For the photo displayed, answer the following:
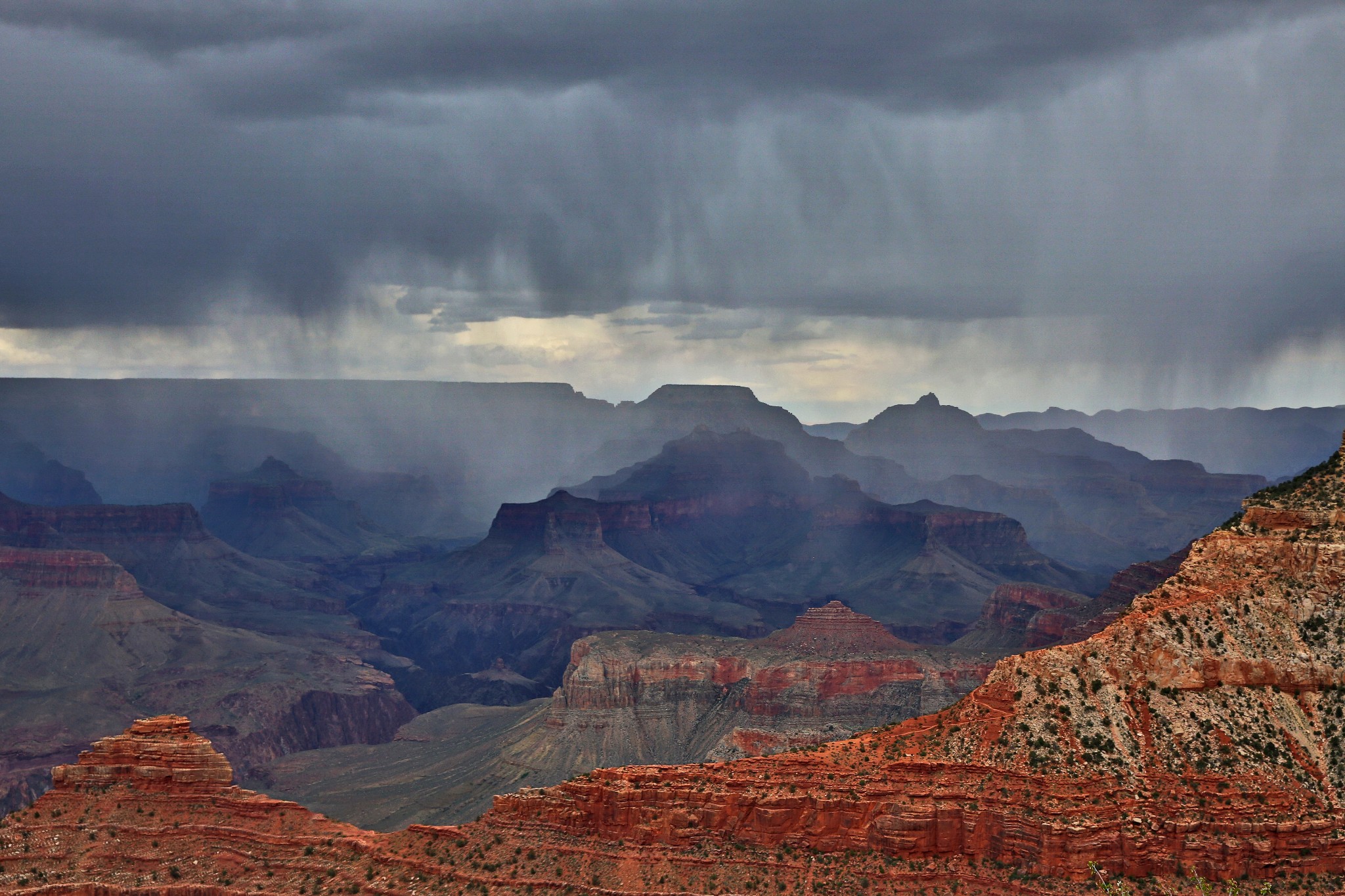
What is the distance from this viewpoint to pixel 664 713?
163 m

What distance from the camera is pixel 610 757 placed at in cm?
15612

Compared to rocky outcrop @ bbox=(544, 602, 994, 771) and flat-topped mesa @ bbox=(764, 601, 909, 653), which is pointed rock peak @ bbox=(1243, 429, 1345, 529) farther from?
flat-topped mesa @ bbox=(764, 601, 909, 653)

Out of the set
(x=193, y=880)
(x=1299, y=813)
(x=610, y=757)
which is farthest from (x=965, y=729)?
(x=610, y=757)

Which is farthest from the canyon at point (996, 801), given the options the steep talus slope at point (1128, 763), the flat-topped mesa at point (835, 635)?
the flat-topped mesa at point (835, 635)

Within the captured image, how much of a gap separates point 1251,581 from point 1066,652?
31.0 ft

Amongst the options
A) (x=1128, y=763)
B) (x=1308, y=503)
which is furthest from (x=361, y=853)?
(x=1308, y=503)

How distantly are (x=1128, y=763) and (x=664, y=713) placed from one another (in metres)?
106

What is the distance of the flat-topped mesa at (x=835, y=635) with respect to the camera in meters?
173

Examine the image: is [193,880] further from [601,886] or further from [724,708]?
[724,708]

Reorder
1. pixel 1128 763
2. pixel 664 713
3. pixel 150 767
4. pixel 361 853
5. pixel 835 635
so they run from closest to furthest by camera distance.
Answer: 1. pixel 1128 763
2. pixel 361 853
3. pixel 150 767
4. pixel 664 713
5. pixel 835 635

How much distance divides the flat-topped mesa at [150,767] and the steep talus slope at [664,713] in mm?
65887

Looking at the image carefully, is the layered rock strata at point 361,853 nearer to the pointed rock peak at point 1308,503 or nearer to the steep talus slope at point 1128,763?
the steep talus slope at point 1128,763

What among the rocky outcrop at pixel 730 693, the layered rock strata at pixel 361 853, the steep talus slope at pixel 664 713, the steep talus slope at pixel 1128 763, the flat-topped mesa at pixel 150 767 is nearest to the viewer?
the steep talus slope at pixel 1128 763

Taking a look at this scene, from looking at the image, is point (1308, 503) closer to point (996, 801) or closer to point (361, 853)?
point (996, 801)
